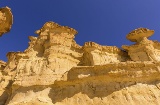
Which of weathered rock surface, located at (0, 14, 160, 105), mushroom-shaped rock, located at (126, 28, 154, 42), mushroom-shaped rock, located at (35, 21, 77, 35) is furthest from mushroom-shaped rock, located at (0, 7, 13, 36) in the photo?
mushroom-shaped rock, located at (126, 28, 154, 42)

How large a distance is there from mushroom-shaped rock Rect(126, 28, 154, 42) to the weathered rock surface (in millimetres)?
1891

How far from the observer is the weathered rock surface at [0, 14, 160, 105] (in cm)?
1497

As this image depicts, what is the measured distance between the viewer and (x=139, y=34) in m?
24.4

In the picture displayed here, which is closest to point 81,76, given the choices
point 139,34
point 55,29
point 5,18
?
point 55,29

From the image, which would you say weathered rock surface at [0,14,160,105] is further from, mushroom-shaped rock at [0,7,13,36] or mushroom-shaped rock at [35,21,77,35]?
mushroom-shaped rock at [0,7,13,36]

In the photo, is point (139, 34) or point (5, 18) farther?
point (139, 34)

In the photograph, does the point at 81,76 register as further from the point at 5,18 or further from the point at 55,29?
the point at 5,18

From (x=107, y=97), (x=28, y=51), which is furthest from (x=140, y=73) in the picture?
(x=28, y=51)

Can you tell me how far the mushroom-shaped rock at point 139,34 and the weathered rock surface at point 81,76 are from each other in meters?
1.89

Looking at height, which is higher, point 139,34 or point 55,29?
point 55,29

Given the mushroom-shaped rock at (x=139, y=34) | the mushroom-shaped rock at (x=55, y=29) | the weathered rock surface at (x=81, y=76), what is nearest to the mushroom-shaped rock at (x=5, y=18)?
the weathered rock surface at (x=81, y=76)

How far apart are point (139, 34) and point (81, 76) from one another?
11.7 meters

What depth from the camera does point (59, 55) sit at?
20.7m

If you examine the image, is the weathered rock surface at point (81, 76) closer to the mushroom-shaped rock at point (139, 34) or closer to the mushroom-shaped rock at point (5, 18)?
the mushroom-shaped rock at point (139, 34)
